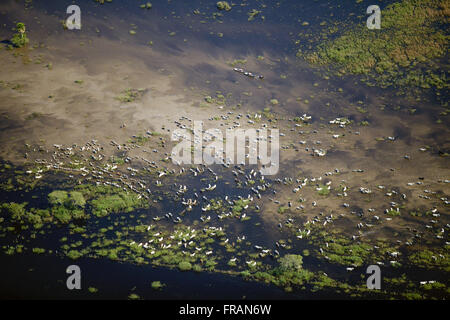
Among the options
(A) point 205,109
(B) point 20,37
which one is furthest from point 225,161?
(B) point 20,37

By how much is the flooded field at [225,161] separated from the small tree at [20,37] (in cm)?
19

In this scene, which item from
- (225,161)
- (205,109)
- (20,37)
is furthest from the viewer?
(20,37)

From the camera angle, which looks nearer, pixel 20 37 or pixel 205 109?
pixel 205 109

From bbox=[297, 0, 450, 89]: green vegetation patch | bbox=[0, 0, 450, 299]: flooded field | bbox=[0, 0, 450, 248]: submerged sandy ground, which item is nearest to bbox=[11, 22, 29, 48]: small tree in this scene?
bbox=[0, 0, 450, 299]: flooded field

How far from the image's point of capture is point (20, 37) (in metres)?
45.7

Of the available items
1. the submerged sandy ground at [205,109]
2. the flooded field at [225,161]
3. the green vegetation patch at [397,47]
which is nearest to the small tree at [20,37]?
the flooded field at [225,161]

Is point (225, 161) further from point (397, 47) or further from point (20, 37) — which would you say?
point (20, 37)

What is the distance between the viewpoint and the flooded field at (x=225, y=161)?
23031 millimetres

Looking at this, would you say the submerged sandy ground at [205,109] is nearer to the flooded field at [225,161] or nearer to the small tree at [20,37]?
the flooded field at [225,161]

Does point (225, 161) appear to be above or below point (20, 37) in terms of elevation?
below

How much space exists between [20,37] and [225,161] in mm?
34643

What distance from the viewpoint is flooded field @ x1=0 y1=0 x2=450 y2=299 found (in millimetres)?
23031

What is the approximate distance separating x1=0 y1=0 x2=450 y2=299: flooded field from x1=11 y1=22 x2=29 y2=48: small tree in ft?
0.62

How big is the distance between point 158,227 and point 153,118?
15.0 metres
